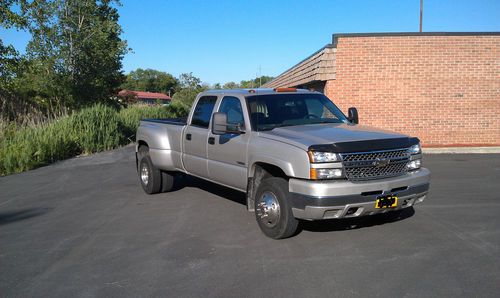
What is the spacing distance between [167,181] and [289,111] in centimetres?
318

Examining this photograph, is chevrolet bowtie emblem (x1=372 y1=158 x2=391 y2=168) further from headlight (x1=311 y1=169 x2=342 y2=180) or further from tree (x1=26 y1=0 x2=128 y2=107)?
tree (x1=26 y1=0 x2=128 y2=107)

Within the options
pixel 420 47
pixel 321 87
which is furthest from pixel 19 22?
pixel 420 47

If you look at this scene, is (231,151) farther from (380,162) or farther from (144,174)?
(144,174)

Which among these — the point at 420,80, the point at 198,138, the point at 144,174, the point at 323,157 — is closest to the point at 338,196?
the point at 323,157

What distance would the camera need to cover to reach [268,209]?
562cm

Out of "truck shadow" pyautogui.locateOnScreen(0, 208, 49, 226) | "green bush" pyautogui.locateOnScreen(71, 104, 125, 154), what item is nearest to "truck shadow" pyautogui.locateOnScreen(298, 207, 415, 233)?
"truck shadow" pyautogui.locateOnScreen(0, 208, 49, 226)

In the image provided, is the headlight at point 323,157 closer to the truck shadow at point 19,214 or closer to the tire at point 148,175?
the tire at point 148,175

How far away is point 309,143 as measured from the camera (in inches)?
203

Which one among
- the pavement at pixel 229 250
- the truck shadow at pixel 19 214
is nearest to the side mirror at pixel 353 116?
the pavement at pixel 229 250

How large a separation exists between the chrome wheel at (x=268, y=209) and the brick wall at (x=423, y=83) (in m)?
8.57

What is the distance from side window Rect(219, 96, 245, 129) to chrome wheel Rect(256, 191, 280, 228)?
1106mm

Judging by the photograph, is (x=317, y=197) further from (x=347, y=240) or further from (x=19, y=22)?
(x=19, y=22)

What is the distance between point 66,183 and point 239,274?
22.9 ft

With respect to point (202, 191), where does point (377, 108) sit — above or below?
above
